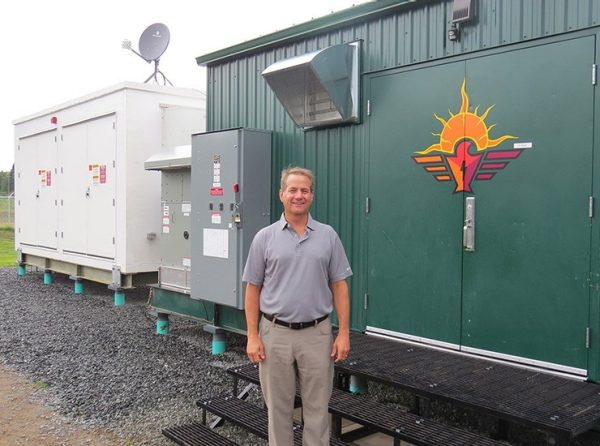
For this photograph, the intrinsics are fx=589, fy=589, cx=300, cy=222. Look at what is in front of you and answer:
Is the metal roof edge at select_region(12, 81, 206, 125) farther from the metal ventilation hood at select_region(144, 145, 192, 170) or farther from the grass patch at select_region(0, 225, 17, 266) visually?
the grass patch at select_region(0, 225, 17, 266)

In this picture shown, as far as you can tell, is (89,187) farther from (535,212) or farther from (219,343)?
(535,212)

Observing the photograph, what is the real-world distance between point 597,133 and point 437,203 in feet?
4.01

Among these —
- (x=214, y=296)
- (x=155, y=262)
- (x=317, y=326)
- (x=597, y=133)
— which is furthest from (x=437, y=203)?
(x=155, y=262)

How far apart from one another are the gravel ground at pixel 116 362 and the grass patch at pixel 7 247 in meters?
6.83

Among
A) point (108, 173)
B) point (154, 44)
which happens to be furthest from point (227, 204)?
point (154, 44)

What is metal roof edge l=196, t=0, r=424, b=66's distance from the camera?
4.81 m

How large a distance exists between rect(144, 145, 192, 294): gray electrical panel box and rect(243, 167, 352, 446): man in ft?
13.2

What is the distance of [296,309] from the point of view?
9.48ft

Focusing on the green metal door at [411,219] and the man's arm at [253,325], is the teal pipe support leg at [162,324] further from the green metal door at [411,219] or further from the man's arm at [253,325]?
the man's arm at [253,325]

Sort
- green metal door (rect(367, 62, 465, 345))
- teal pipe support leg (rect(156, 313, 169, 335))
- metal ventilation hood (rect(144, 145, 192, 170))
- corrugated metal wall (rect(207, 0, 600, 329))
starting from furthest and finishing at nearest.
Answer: teal pipe support leg (rect(156, 313, 169, 335)) < metal ventilation hood (rect(144, 145, 192, 170)) < green metal door (rect(367, 62, 465, 345)) < corrugated metal wall (rect(207, 0, 600, 329))

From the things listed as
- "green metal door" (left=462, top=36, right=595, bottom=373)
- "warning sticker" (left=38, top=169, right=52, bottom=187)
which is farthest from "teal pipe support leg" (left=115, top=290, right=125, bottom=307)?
"green metal door" (left=462, top=36, right=595, bottom=373)

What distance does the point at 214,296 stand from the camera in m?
6.04

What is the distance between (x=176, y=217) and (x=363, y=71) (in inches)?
135

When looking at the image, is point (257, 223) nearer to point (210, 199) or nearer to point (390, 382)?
point (210, 199)
